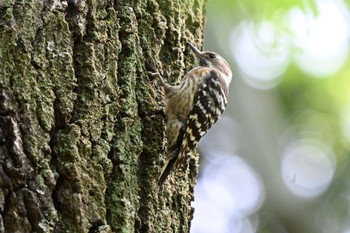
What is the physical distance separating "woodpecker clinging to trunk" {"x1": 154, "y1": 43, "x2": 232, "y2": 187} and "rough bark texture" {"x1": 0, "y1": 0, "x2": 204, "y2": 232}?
0.19 metres

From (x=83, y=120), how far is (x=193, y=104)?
1.67m

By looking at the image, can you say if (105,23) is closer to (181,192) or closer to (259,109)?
(181,192)

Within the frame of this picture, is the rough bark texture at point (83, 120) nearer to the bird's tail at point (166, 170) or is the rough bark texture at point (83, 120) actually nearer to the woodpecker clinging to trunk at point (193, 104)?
the bird's tail at point (166, 170)

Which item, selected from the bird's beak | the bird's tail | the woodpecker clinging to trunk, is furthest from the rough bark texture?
the bird's beak

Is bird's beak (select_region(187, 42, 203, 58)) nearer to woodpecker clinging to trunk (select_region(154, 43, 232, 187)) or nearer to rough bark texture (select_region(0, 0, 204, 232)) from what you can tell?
woodpecker clinging to trunk (select_region(154, 43, 232, 187))

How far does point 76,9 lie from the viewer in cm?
280

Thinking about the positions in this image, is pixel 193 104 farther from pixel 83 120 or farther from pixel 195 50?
pixel 83 120

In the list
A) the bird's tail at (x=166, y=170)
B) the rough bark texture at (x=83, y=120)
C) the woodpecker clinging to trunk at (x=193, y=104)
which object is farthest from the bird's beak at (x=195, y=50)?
the bird's tail at (x=166, y=170)

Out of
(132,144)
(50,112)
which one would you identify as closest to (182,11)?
(132,144)

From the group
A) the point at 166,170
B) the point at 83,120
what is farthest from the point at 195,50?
the point at 83,120

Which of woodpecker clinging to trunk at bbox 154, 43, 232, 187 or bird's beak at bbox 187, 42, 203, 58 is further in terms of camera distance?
bird's beak at bbox 187, 42, 203, 58

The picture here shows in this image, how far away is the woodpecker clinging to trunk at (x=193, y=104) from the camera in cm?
345

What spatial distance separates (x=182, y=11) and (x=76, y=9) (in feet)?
2.70

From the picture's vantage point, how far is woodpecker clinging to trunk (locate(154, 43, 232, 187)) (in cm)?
345
